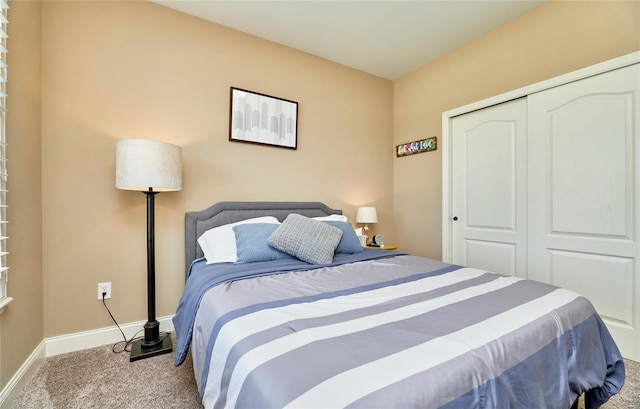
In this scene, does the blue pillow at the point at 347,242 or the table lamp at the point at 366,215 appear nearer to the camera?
the blue pillow at the point at 347,242

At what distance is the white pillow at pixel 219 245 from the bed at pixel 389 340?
0.22 metres

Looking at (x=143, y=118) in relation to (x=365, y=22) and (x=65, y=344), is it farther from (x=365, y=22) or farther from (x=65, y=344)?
(x=365, y=22)

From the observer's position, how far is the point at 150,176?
1825 mm

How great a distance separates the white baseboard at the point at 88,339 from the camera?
195cm

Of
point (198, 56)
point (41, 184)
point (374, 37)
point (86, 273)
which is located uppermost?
point (374, 37)

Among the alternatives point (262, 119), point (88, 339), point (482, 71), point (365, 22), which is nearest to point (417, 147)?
point (482, 71)

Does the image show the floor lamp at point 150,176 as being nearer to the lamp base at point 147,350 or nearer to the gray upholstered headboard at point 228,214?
the lamp base at point 147,350

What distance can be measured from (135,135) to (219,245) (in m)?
1.12

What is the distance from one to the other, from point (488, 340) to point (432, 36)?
290 cm

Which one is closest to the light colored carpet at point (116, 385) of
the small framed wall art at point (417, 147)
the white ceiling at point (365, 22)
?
the small framed wall art at point (417, 147)

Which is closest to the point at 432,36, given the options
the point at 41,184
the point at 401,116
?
the point at 401,116

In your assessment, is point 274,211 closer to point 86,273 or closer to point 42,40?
point 86,273

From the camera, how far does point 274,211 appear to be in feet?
8.92

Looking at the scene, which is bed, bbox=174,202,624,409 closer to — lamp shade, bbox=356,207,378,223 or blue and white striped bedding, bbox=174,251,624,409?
blue and white striped bedding, bbox=174,251,624,409
